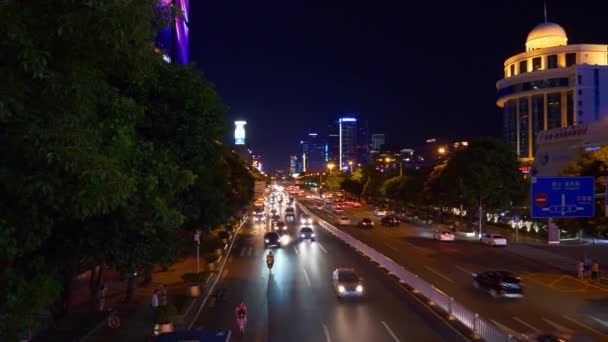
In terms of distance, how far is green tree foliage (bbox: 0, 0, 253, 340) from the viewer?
249 inches

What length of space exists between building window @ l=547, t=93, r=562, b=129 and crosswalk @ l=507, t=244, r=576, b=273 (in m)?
72.1

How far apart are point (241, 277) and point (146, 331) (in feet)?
37.6

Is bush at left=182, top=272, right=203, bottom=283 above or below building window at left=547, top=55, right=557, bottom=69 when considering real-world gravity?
below

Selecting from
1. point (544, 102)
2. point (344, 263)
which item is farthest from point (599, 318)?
point (544, 102)

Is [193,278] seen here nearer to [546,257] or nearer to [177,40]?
[546,257]

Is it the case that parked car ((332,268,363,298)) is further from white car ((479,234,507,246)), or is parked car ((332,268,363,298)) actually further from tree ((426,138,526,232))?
tree ((426,138,526,232))

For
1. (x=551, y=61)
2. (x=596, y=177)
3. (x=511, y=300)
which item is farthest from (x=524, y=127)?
(x=511, y=300)

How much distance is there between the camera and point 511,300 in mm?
23094

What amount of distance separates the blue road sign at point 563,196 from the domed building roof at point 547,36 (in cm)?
9462

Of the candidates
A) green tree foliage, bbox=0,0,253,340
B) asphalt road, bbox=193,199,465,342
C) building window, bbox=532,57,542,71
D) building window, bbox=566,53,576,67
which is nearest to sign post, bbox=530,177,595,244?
asphalt road, bbox=193,199,465,342

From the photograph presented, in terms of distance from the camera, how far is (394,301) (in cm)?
2227

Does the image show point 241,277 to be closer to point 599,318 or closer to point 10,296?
point 599,318

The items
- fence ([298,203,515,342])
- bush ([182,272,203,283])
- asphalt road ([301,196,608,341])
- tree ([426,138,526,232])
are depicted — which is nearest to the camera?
fence ([298,203,515,342])

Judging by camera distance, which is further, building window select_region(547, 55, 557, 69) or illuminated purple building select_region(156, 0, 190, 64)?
building window select_region(547, 55, 557, 69)
